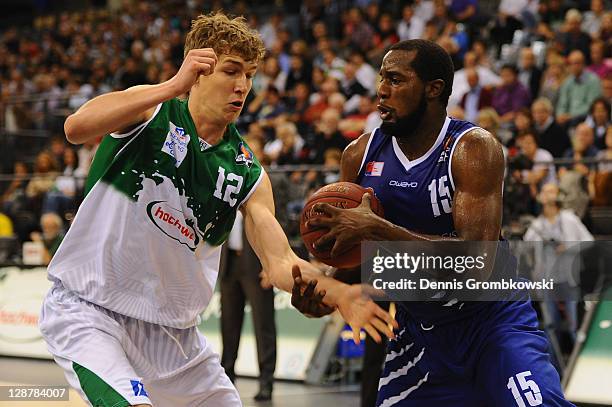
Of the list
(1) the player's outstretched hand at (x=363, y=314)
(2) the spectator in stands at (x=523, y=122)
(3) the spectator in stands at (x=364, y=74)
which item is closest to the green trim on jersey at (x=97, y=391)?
(1) the player's outstretched hand at (x=363, y=314)

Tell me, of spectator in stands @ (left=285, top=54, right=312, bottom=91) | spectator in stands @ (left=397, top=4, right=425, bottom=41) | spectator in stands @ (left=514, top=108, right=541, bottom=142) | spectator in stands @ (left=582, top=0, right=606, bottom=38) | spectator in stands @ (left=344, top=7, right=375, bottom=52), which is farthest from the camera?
spectator in stands @ (left=344, top=7, right=375, bottom=52)

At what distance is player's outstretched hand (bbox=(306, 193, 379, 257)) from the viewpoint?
12.3 feet

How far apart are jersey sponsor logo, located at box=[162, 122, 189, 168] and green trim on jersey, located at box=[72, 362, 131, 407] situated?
0.96m

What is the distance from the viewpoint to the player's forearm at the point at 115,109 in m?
3.52

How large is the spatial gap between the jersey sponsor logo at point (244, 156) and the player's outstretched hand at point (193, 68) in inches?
24.6

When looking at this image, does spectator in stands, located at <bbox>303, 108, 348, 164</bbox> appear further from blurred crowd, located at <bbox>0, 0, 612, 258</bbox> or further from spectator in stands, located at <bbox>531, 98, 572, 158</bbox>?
spectator in stands, located at <bbox>531, 98, 572, 158</bbox>

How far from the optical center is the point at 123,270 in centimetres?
389

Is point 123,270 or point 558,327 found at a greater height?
point 123,270

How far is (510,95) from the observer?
37.4 feet

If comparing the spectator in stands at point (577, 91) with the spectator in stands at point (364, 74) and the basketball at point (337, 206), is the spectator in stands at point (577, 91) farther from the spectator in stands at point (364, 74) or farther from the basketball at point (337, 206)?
the basketball at point (337, 206)

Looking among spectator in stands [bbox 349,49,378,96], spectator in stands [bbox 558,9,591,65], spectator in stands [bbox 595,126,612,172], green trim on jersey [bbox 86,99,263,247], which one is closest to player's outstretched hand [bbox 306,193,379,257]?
green trim on jersey [bbox 86,99,263,247]

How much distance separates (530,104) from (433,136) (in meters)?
7.43

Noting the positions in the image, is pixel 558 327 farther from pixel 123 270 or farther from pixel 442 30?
pixel 442 30

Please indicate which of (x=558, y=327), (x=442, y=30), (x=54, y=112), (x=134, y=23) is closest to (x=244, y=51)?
(x=558, y=327)
